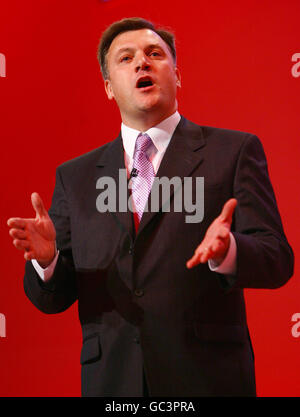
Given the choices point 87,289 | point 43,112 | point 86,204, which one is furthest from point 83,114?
point 87,289

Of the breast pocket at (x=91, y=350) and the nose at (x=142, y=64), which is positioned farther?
the nose at (x=142, y=64)

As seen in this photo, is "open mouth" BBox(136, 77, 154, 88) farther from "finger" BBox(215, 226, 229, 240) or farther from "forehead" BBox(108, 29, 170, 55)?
"finger" BBox(215, 226, 229, 240)

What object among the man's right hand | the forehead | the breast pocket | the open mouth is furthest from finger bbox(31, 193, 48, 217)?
the forehead

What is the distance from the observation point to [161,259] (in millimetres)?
1427

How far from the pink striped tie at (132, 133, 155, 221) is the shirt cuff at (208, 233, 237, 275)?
11.4 inches

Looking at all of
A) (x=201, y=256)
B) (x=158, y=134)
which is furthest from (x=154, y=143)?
(x=201, y=256)

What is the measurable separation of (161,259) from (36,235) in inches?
12.4

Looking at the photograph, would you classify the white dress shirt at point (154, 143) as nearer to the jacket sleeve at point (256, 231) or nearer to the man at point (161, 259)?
the man at point (161, 259)

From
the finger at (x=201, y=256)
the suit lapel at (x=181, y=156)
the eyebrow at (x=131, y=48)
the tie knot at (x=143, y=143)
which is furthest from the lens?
the eyebrow at (x=131, y=48)

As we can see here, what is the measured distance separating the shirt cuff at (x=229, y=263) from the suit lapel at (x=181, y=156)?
227mm

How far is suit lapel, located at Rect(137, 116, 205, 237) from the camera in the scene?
149 centimetres

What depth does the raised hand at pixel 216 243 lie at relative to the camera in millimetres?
1196

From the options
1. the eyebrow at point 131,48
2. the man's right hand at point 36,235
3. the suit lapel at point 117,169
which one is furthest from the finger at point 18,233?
the eyebrow at point 131,48

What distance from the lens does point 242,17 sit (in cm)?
228
